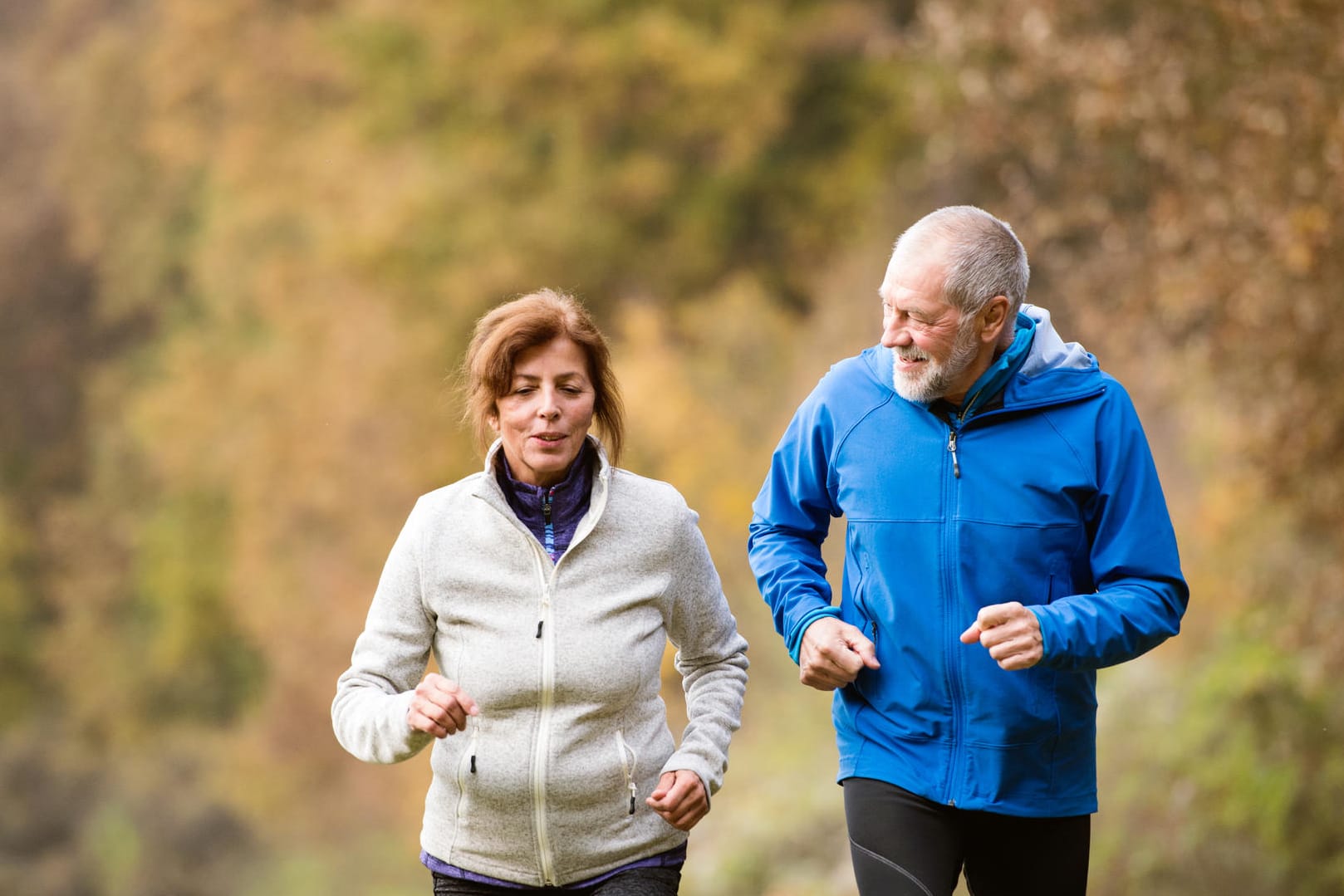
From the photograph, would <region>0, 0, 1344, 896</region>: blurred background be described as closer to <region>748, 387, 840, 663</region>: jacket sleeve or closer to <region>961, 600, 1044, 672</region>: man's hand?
<region>748, 387, 840, 663</region>: jacket sleeve

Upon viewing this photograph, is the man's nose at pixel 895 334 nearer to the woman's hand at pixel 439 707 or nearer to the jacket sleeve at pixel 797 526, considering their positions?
the jacket sleeve at pixel 797 526

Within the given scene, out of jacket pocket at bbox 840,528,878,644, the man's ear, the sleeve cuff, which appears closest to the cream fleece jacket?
the sleeve cuff

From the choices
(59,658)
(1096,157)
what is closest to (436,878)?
(1096,157)

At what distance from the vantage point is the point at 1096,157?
9.76 m

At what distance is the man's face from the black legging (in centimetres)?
76

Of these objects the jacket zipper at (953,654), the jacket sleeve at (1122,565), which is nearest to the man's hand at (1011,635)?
the jacket sleeve at (1122,565)

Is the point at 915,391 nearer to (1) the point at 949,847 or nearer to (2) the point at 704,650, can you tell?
(2) the point at 704,650

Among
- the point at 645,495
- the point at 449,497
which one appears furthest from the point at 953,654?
the point at 449,497

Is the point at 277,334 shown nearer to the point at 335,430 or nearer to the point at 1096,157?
the point at 335,430

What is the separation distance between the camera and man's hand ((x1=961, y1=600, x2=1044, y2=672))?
2.84m

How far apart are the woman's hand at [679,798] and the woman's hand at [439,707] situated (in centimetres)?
40

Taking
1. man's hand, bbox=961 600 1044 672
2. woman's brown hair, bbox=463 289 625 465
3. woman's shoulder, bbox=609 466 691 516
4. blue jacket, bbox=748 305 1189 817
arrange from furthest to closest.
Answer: woman's shoulder, bbox=609 466 691 516, woman's brown hair, bbox=463 289 625 465, blue jacket, bbox=748 305 1189 817, man's hand, bbox=961 600 1044 672

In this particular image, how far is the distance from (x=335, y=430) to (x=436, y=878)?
57.6 feet

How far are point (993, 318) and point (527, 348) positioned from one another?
874 mm
